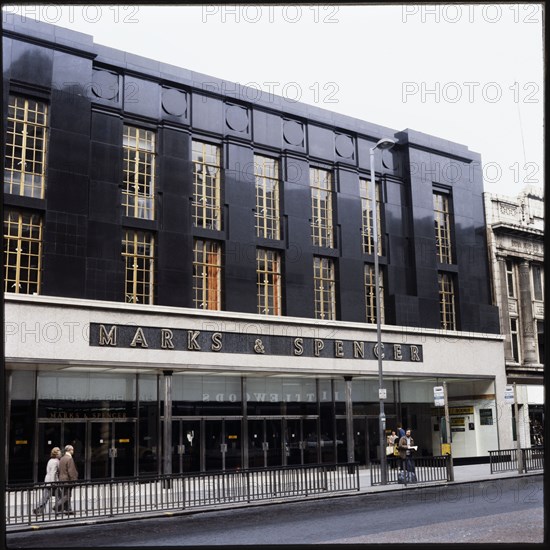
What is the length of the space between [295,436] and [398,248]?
10.6 metres

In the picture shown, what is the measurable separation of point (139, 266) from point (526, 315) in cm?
2252

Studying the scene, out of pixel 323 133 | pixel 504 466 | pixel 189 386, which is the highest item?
pixel 323 133

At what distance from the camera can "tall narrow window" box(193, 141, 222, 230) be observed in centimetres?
2942

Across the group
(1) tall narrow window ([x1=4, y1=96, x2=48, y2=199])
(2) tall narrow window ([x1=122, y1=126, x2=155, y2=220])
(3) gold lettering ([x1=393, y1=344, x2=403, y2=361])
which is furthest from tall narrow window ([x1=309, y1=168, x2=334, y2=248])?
(1) tall narrow window ([x1=4, y1=96, x2=48, y2=199])

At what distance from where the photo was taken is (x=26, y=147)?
82.3 ft

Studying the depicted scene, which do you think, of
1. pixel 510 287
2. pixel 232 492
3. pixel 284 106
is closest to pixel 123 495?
pixel 232 492

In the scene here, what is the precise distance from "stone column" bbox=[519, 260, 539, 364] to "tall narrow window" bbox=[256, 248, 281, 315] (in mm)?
15539

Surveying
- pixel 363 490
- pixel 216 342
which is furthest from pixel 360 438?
pixel 363 490

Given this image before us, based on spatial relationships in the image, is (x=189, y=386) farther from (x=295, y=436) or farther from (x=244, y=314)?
(x=295, y=436)

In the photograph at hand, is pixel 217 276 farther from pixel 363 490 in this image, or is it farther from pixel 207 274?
pixel 363 490

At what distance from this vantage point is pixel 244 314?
1136 inches

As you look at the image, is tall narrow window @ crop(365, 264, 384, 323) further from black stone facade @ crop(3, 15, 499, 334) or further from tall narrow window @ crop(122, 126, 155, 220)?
tall narrow window @ crop(122, 126, 155, 220)

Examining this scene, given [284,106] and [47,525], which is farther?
[284,106]

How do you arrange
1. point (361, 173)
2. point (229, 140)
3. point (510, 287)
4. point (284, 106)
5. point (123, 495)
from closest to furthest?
point (123, 495), point (229, 140), point (284, 106), point (361, 173), point (510, 287)
